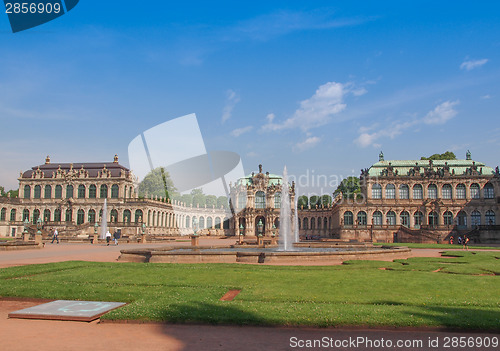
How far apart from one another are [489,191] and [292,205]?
4444cm

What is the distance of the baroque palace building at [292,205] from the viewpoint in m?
78.4

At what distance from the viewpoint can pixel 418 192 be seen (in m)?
81.2

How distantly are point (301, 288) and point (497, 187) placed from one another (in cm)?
7661

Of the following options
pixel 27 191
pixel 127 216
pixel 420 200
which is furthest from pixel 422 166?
pixel 27 191

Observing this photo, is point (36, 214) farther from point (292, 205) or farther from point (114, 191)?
point (292, 205)

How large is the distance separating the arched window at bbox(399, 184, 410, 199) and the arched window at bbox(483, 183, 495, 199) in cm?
1383

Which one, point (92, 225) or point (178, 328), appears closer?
point (178, 328)

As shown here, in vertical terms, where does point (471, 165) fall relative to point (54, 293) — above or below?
above

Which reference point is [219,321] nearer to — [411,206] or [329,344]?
[329,344]

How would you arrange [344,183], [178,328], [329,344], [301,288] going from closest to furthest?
[329,344] → [178,328] → [301,288] → [344,183]

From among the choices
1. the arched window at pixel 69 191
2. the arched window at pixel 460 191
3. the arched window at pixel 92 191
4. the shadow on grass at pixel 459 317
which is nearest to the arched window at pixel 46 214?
the arched window at pixel 69 191

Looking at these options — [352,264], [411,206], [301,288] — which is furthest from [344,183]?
[301,288]

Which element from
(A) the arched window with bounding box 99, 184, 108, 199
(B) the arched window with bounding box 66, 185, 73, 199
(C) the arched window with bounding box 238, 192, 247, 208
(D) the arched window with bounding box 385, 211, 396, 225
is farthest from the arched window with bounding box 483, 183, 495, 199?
(B) the arched window with bounding box 66, 185, 73, 199

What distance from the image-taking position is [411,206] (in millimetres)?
80438
